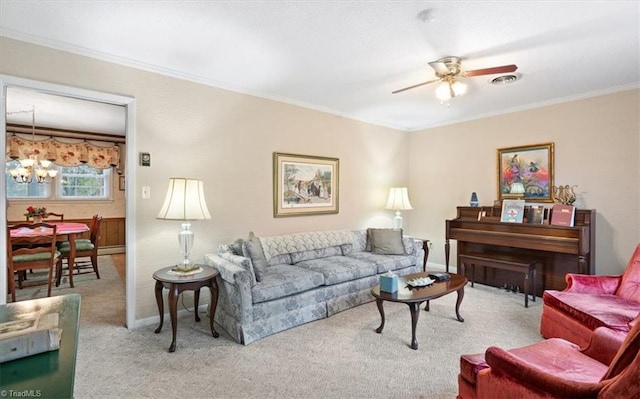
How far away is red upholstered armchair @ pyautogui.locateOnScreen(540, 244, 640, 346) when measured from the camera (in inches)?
96.3

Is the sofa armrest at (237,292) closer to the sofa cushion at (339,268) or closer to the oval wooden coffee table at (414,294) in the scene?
the sofa cushion at (339,268)

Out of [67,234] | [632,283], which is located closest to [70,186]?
[67,234]

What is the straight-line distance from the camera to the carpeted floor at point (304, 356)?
218 centimetres

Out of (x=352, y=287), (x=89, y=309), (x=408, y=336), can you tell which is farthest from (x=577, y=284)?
(x=89, y=309)

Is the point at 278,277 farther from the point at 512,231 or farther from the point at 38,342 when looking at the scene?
the point at 512,231

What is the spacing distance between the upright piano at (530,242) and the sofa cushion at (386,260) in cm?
84

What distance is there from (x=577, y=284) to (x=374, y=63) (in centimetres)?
280

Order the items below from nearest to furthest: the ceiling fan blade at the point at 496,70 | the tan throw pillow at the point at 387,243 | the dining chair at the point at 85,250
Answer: the ceiling fan blade at the point at 496,70
the tan throw pillow at the point at 387,243
the dining chair at the point at 85,250

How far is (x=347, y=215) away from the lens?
16.8 feet

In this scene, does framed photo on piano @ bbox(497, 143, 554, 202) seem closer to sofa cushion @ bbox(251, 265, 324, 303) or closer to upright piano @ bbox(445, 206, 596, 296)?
upright piano @ bbox(445, 206, 596, 296)

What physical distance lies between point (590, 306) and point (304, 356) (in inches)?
91.8

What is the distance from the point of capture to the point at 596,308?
256 centimetres

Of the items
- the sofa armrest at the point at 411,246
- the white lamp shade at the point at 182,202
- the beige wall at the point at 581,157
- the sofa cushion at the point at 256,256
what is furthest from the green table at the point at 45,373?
the beige wall at the point at 581,157

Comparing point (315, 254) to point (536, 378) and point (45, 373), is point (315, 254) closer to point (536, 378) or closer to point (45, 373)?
point (536, 378)
